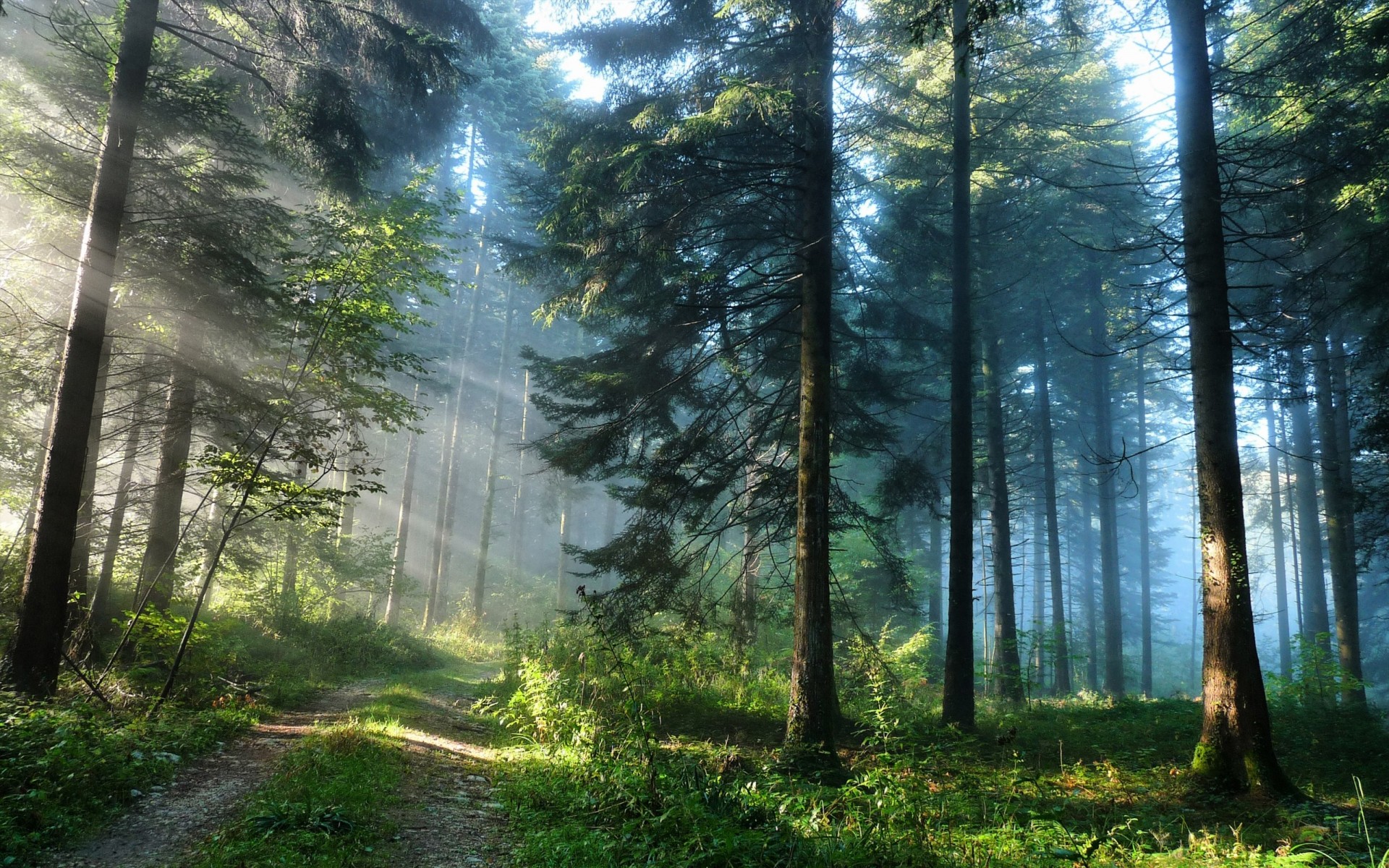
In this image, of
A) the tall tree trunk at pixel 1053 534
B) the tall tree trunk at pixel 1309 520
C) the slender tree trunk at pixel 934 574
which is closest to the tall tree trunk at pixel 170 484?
the tall tree trunk at pixel 1053 534

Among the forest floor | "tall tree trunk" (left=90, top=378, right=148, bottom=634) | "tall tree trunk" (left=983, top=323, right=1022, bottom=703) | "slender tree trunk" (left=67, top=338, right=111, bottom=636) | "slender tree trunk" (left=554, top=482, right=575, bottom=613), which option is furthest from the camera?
"slender tree trunk" (left=554, top=482, right=575, bottom=613)

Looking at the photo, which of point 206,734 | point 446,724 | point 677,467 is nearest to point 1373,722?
point 677,467

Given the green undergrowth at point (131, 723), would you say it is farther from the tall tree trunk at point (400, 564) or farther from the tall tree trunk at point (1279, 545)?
the tall tree trunk at point (1279, 545)

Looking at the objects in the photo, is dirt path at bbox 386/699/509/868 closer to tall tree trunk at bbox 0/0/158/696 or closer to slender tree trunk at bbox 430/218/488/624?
tall tree trunk at bbox 0/0/158/696

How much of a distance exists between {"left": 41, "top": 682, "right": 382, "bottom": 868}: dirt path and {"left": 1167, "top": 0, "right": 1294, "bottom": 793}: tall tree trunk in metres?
9.52

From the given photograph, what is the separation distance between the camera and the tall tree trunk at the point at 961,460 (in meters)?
11.0

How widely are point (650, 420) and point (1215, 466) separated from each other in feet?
26.3

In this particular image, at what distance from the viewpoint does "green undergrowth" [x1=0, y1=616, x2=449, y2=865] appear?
202 inches

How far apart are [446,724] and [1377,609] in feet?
154

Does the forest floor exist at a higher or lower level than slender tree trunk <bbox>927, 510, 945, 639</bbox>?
lower

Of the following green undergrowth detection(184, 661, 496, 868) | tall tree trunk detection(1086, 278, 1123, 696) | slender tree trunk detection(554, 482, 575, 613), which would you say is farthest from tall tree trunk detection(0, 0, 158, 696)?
tall tree trunk detection(1086, 278, 1123, 696)

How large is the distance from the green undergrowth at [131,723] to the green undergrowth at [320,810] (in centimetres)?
112

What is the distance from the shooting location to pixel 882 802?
5.61 metres

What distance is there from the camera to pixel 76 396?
26.4 ft
